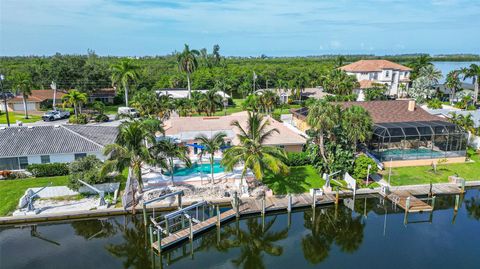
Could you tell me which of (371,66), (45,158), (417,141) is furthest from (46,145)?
(371,66)

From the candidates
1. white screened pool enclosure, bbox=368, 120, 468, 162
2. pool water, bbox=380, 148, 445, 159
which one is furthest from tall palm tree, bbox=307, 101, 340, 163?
pool water, bbox=380, 148, 445, 159

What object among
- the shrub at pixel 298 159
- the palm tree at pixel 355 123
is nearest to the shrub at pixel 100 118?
the shrub at pixel 298 159

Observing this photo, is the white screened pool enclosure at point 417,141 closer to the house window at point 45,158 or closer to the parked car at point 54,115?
the house window at point 45,158

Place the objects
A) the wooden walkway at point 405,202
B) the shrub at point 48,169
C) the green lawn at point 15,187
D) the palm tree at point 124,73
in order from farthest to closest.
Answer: the palm tree at point 124,73 → the shrub at point 48,169 → the wooden walkway at point 405,202 → the green lawn at point 15,187

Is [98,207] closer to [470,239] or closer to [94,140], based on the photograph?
[94,140]

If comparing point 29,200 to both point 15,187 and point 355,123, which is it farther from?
point 355,123

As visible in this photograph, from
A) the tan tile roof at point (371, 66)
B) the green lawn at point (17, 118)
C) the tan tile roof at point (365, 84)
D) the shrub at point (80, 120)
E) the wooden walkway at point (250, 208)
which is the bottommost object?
the wooden walkway at point (250, 208)
